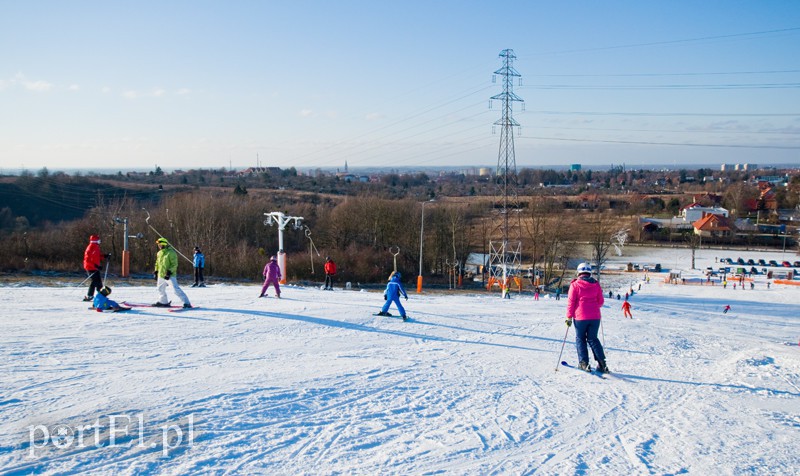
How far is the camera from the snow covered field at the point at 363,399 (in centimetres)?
609

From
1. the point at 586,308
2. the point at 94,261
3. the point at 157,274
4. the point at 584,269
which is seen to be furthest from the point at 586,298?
the point at 94,261

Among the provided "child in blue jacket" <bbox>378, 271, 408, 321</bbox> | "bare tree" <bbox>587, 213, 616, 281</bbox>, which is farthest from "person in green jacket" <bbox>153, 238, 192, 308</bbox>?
"bare tree" <bbox>587, 213, 616, 281</bbox>

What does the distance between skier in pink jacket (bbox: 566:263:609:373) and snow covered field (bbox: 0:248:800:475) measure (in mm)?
557

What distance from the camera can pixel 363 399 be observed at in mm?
7809

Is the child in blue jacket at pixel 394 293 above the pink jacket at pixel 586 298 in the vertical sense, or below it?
below

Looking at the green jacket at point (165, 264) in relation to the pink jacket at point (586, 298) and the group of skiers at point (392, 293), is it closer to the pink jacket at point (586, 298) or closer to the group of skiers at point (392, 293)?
the group of skiers at point (392, 293)

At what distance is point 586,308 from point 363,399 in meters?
4.23

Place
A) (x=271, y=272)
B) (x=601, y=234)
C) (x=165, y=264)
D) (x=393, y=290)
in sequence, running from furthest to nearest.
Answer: (x=601, y=234) → (x=271, y=272) → (x=393, y=290) → (x=165, y=264)

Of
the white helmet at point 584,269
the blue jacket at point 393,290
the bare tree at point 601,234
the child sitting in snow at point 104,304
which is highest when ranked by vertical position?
the white helmet at point 584,269

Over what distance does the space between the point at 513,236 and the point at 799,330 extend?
5119 centimetres

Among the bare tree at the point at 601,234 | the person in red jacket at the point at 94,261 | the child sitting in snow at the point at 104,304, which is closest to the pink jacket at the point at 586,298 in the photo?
the child sitting in snow at the point at 104,304

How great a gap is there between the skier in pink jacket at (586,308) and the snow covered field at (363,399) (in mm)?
557

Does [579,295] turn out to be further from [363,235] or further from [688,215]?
[688,215]

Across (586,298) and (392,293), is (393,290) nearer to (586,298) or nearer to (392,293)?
(392,293)
